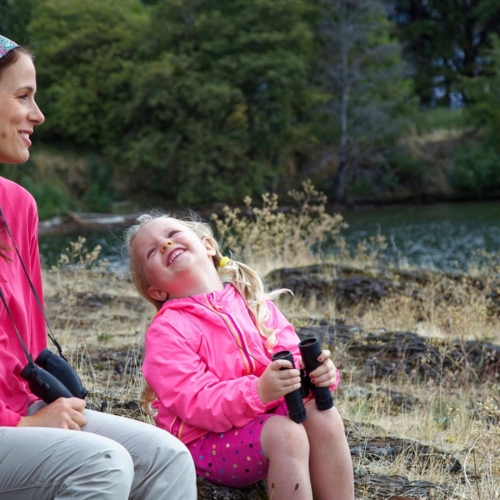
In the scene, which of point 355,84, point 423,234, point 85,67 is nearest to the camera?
point 423,234

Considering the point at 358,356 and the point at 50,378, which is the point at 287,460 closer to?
the point at 50,378

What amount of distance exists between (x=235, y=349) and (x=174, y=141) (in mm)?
28174

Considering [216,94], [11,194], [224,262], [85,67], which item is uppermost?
[85,67]

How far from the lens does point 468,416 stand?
409 centimetres

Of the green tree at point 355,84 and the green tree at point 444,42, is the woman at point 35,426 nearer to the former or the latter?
the green tree at point 355,84

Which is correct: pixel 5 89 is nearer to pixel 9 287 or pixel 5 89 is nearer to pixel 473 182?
pixel 9 287

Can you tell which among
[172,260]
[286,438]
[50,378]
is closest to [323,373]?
[286,438]

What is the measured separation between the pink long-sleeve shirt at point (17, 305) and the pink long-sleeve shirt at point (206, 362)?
1.29 feet

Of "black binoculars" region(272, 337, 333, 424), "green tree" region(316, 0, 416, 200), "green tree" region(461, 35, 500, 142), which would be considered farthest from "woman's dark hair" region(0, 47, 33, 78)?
"green tree" region(461, 35, 500, 142)

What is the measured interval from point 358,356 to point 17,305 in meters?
3.19

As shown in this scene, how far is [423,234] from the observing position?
2009cm

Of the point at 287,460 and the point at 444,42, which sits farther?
the point at 444,42

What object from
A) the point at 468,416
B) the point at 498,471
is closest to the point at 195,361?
the point at 498,471

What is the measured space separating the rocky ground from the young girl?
23 cm
